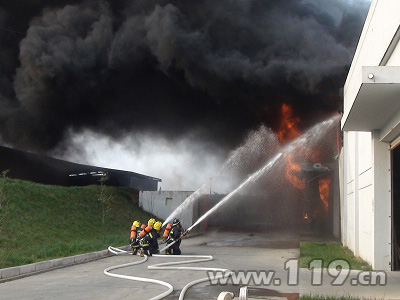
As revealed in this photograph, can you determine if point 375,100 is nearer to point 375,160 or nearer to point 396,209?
point 375,160

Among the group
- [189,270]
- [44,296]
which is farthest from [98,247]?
[44,296]

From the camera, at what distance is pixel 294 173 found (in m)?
28.4

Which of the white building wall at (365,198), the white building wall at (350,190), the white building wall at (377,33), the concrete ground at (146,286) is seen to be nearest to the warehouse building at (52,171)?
the white building wall at (350,190)

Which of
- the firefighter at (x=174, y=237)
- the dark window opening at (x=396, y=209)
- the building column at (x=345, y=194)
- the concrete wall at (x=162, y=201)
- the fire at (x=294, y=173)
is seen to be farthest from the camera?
the concrete wall at (x=162, y=201)

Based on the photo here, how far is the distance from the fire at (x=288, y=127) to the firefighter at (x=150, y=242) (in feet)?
42.4

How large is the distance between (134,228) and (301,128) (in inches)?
532

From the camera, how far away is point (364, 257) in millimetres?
12102

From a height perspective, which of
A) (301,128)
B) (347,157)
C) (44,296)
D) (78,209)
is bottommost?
(44,296)

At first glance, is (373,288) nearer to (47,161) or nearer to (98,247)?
(98,247)

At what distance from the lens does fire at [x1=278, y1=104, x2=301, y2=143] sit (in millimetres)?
25406

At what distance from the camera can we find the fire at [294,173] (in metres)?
28.2

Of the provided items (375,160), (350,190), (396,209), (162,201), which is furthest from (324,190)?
(375,160)

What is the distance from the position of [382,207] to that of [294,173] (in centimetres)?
1820

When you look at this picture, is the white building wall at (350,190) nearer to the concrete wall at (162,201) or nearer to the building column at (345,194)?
the building column at (345,194)
